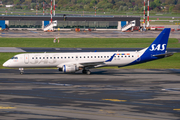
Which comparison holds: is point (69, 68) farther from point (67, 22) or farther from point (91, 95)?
point (67, 22)

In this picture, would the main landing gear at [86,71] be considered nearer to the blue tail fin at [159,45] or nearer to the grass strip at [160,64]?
the grass strip at [160,64]

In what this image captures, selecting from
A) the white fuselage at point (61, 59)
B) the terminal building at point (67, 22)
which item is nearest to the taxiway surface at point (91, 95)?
the white fuselage at point (61, 59)

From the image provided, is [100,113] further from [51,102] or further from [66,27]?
[66,27]

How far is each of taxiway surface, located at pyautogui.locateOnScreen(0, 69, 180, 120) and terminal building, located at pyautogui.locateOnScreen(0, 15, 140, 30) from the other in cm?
10701

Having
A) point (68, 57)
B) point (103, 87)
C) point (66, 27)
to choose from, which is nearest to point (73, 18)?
point (66, 27)

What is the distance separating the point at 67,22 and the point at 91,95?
127099 mm

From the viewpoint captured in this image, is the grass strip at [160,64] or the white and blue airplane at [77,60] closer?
the white and blue airplane at [77,60]

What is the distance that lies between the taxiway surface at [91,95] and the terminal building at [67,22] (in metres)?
107

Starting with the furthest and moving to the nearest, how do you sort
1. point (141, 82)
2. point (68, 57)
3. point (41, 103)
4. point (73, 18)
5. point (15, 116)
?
point (73, 18)
point (68, 57)
point (141, 82)
point (41, 103)
point (15, 116)

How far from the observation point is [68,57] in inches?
1903

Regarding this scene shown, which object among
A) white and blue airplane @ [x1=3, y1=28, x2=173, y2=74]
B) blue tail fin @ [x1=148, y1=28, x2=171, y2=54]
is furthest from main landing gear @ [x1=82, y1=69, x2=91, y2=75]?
blue tail fin @ [x1=148, y1=28, x2=171, y2=54]

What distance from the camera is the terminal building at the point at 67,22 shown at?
15312 centimetres

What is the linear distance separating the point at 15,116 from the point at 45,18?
132 meters

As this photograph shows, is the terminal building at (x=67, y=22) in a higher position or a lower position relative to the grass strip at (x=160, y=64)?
higher
